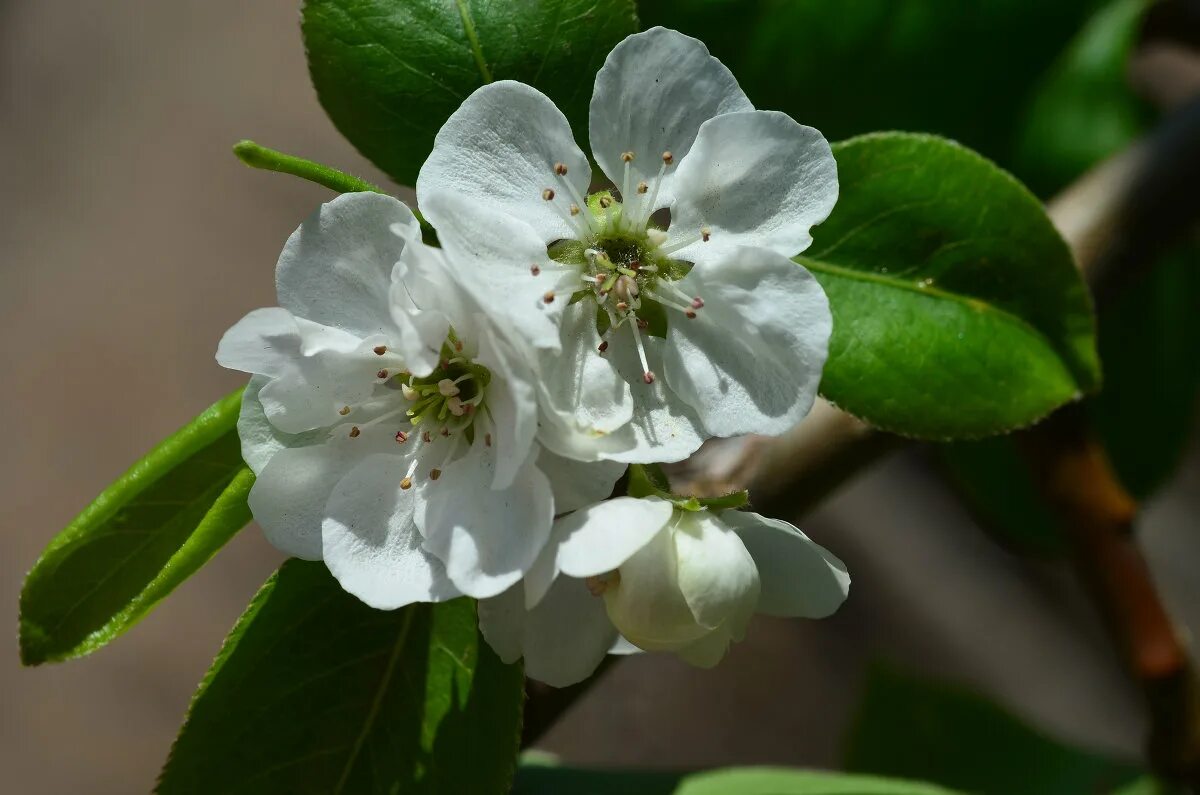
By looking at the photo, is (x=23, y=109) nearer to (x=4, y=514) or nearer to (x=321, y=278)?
(x=4, y=514)

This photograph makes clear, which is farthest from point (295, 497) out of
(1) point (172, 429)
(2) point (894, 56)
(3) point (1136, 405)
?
(1) point (172, 429)

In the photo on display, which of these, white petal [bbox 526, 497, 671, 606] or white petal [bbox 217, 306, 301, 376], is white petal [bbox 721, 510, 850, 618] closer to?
white petal [bbox 526, 497, 671, 606]

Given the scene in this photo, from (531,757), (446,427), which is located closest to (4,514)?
(531,757)

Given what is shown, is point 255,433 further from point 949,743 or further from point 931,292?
point 949,743

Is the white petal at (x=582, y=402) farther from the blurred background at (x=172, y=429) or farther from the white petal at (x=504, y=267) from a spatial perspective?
the blurred background at (x=172, y=429)

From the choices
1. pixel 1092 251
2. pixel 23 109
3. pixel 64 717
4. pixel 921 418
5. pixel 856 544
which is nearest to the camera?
pixel 921 418
